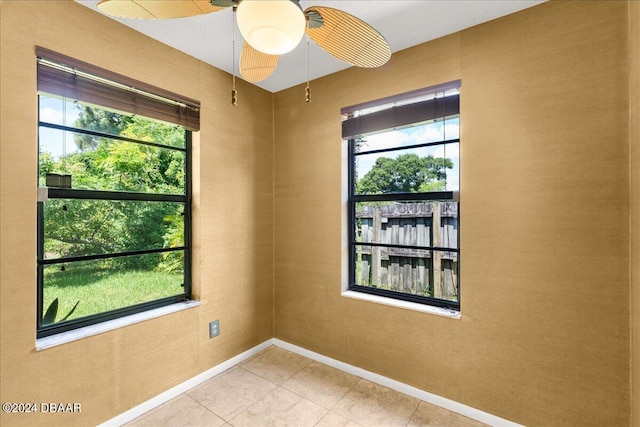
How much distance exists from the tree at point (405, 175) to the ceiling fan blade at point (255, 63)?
1.23 m

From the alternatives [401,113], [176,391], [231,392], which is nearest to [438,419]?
[231,392]

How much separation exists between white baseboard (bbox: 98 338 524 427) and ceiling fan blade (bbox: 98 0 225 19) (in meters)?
2.22

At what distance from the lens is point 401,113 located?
2225mm

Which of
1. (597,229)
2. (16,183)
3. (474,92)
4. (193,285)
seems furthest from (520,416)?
(16,183)

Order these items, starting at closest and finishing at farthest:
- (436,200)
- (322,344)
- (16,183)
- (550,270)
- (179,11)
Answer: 1. (179,11)
2. (16,183)
3. (550,270)
4. (436,200)
5. (322,344)

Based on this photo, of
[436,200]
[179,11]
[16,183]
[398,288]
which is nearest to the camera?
[179,11]

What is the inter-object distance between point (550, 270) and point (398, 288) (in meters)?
1.02

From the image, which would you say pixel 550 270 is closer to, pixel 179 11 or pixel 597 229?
pixel 597 229

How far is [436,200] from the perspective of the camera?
219cm

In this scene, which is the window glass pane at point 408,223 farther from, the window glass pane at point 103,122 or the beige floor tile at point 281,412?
the window glass pane at point 103,122

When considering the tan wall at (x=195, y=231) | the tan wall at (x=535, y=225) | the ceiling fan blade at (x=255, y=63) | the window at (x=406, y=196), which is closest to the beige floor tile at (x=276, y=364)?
the tan wall at (x=195, y=231)

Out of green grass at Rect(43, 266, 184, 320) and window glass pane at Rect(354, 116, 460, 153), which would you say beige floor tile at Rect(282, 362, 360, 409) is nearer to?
green grass at Rect(43, 266, 184, 320)

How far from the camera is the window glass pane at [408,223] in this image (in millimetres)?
2164

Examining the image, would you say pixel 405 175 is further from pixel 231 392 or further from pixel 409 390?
pixel 231 392
